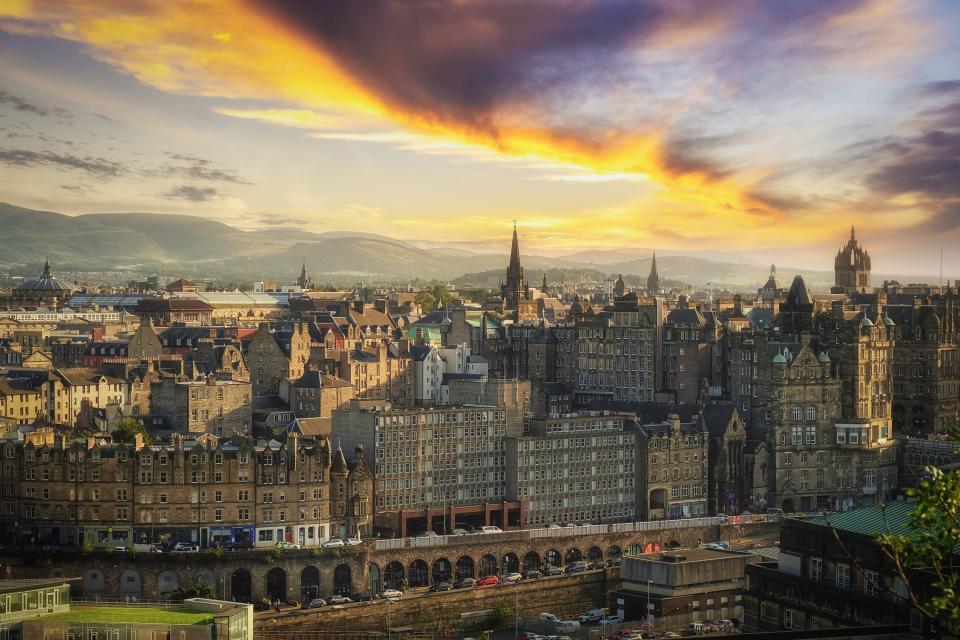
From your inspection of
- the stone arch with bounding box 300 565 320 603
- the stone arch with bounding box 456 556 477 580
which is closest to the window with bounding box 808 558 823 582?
the stone arch with bounding box 456 556 477 580

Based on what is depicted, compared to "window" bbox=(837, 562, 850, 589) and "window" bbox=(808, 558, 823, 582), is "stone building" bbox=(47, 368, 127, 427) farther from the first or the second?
"window" bbox=(837, 562, 850, 589)

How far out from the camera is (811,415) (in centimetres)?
12144

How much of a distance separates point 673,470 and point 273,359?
43303 mm

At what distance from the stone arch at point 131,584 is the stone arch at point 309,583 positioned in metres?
9.90

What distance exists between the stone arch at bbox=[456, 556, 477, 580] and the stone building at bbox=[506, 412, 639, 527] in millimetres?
→ 9777

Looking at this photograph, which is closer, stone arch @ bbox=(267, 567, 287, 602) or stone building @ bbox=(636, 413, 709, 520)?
stone arch @ bbox=(267, 567, 287, 602)

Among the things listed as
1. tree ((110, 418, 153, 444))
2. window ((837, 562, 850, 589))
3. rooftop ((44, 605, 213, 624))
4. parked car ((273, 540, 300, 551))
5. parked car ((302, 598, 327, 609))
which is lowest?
parked car ((302, 598, 327, 609))

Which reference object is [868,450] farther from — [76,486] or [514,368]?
[76,486]

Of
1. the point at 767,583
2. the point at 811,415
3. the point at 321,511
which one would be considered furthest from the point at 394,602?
the point at 811,415

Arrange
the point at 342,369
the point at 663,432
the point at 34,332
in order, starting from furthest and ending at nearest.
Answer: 1. the point at 34,332
2. the point at 342,369
3. the point at 663,432

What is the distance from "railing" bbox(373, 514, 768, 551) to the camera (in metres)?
95.2

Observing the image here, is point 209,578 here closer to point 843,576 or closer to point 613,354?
point 843,576

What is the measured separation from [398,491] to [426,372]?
37.3 metres

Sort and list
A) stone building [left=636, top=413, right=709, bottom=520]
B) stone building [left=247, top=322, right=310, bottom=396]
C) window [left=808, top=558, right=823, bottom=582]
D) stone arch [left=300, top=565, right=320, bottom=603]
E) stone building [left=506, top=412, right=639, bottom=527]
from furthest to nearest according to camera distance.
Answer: stone building [left=247, top=322, right=310, bottom=396] → stone building [left=636, top=413, right=709, bottom=520] → stone building [left=506, top=412, right=639, bottom=527] → stone arch [left=300, top=565, right=320, bottom=603] → window [left=808, top=558, right=823, bottom=582]
